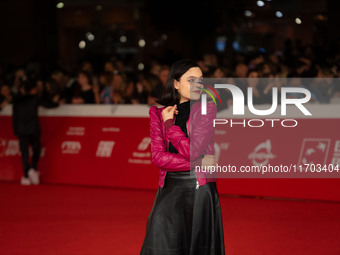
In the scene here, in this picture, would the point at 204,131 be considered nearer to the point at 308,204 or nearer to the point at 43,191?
the point at 308,204

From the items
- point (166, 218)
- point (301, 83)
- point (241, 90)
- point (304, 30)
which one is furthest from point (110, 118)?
point (304, 30)

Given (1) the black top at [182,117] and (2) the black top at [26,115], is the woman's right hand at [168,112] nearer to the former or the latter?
(1) the black top at [182,117]

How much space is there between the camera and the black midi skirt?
434 centimetres

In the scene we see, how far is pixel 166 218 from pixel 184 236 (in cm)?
17

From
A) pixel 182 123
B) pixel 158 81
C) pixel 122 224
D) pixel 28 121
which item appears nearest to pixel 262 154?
pixel 122 224

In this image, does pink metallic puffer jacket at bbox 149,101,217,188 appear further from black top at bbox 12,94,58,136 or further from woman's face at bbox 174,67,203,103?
black top at bbox 12,94,58,136

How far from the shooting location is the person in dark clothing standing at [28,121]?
456 inches

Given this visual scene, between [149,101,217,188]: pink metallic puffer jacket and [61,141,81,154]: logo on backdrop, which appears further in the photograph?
[61,141,81,154]: logo on backdrop

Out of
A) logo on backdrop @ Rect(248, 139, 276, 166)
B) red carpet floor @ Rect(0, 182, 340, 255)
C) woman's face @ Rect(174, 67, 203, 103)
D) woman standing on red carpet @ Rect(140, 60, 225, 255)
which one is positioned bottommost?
red carpet floor @ Rect(0, 182, 340, 255)

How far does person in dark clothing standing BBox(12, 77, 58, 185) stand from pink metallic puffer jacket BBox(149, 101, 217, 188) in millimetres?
7612

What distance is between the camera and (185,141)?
4145mm

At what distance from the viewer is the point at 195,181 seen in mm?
4340

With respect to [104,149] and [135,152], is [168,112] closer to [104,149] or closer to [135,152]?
[135,152]

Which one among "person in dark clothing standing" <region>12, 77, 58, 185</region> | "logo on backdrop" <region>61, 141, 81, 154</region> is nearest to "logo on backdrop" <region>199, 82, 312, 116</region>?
"logo on backdrop" <region>61, 141, 81, 154</region>
